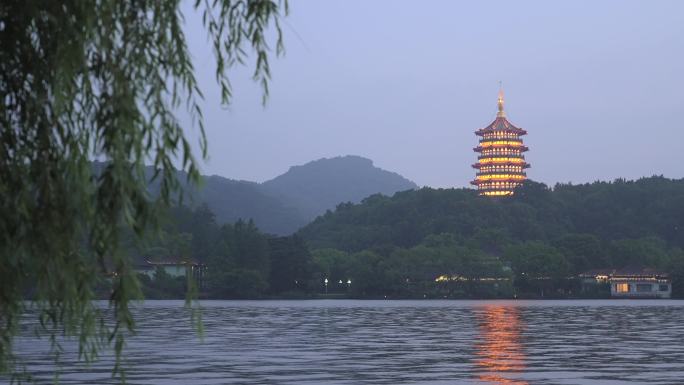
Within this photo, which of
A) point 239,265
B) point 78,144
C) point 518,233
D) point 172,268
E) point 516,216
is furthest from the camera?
point 516,216

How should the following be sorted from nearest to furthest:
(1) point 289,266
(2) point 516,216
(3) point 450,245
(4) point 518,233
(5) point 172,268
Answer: (1) point 289,266
(3) point 450,245
(5) point 172,268
(4) point 518,233
(2) point 516,216

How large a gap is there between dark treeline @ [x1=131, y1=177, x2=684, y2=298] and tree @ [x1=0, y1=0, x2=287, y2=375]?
103 meters

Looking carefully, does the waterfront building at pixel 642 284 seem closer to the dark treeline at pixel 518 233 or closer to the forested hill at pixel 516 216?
the dark treeline at pixel 518 233

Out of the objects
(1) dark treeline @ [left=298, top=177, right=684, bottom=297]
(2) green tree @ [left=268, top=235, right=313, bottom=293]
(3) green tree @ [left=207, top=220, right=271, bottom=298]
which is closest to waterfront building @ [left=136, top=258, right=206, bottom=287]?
(3) green tree @ [left=207, top=220, right=271, bottom=298]

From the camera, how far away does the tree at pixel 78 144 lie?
10844 mm

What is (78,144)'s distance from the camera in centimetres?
1124

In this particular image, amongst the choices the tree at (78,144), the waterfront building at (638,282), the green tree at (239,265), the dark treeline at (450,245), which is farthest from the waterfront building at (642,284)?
the tree at (78,144)

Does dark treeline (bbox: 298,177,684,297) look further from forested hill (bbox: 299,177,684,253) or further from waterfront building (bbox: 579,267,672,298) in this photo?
waterfront building (bbox: 579,267,672,298)

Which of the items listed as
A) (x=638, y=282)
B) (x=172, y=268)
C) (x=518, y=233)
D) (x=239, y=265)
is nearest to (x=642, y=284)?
(x=638, y=282)

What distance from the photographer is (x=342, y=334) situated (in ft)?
163

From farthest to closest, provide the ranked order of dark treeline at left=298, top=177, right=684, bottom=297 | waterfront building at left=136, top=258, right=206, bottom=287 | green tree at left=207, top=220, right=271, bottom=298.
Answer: waterfront building at left=136, top=258, right=206, bottom=287 < dark treeline at left=298, top=177, right=684, bottom=297 < green tree at left=207, top=220, right=271, bottom=298

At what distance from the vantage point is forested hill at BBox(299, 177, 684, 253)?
577 feet

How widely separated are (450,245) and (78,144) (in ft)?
472

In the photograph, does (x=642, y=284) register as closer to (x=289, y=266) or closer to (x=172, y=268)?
(x=289, y=266)
